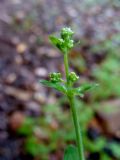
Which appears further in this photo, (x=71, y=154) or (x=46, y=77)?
(x=46, y=77)

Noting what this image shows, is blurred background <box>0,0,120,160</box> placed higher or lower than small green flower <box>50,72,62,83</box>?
higher

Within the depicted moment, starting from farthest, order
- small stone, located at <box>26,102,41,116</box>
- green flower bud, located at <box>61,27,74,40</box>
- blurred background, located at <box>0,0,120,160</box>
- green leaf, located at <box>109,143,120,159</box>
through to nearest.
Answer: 1. small stone, located at <box>26,102,41,116</box>
2. blurred background, located at <box>0,0,120,160</box>
3. green leaf, located at <box>109,143,120,159</box>
4. green flower bud, located at <box>61,27,74,40</box>

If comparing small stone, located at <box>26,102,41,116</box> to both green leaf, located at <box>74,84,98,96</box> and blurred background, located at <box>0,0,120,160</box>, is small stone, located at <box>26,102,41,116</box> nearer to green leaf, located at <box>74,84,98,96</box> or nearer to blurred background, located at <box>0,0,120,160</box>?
blurred background, located at <box>0,0,120,160</box>

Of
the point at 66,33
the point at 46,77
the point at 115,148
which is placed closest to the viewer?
the point at 66,33

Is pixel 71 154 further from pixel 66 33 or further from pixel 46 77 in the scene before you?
pixel 46 77

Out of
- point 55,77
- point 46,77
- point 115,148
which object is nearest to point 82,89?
point 55,77

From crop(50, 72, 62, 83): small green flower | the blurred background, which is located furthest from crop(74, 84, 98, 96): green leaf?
the blurred background

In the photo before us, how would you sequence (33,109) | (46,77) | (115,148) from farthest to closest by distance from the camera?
(46,77), (33,109), (115,148)

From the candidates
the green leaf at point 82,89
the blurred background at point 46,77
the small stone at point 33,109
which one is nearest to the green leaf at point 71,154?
the green leaf at point 82,89

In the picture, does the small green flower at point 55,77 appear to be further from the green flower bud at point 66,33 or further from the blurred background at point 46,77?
the blurred background at point 46,77
